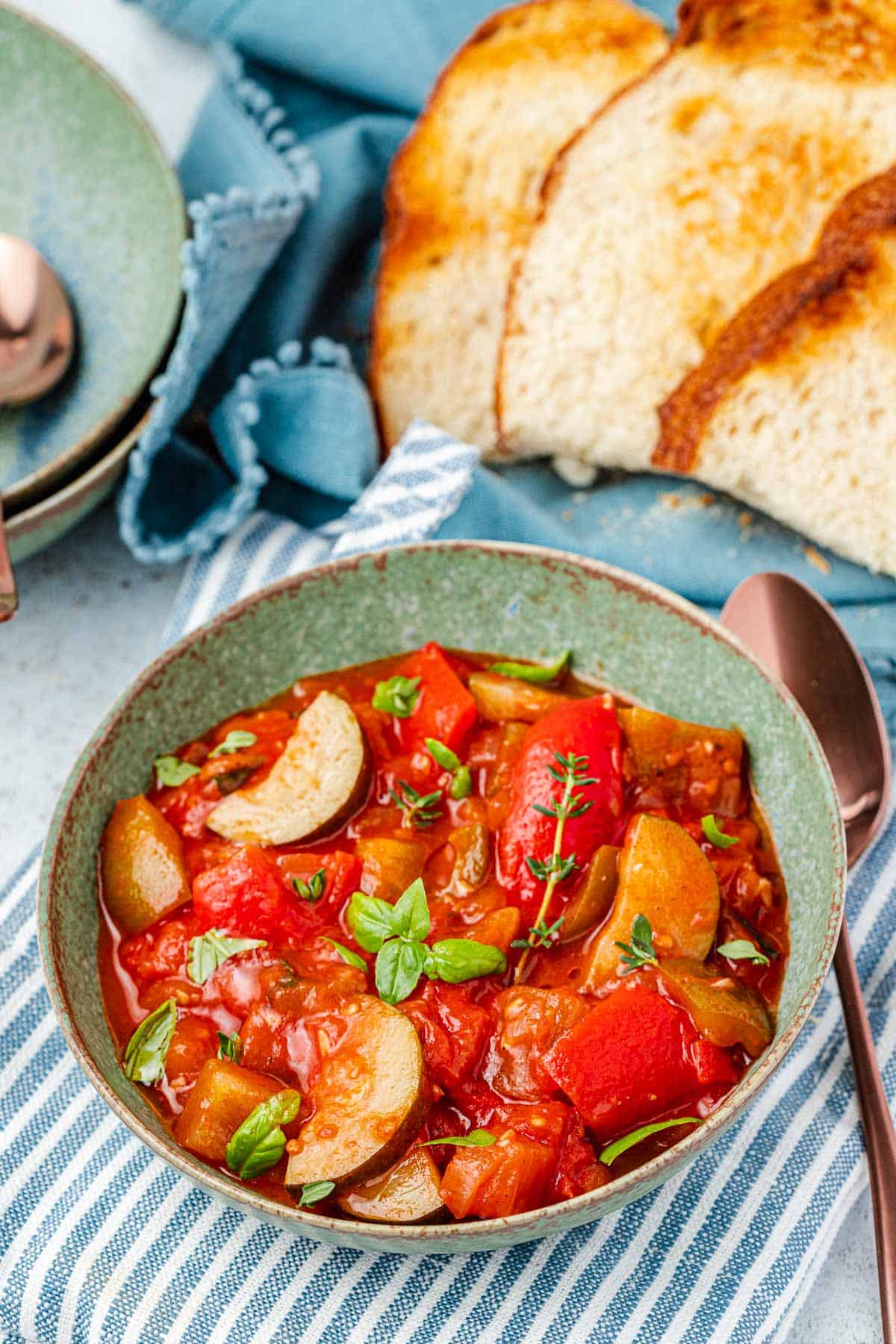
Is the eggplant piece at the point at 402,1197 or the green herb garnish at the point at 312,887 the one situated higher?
the green herb garnish at the point at 312,887

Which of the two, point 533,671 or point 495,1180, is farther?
point 533,671

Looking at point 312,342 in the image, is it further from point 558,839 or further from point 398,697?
point 558,839

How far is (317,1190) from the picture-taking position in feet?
6.50

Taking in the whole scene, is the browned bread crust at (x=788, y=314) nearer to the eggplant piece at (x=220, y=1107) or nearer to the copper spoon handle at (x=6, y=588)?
the copper spoon handle at (x=6, y=588)

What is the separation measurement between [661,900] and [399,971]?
48cm

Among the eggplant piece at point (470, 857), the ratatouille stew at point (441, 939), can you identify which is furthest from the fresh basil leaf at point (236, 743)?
the eggplant piece at point (470, 857)

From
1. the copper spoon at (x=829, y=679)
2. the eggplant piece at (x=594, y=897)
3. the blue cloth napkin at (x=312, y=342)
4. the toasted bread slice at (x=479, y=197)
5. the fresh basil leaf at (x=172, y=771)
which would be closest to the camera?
the eggplant piece at (x=594, y=897)

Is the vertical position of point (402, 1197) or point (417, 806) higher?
point (417, 806)

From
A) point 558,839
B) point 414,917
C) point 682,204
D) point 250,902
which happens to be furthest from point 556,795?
point 682,204

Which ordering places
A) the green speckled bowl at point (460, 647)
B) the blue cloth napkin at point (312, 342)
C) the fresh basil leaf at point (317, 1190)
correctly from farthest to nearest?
1. the blue cloth napkin at point (312, 342)
2. the green speckled bowl at point (460, 647)
3. the fresh basil leaf at point (317, 1190)

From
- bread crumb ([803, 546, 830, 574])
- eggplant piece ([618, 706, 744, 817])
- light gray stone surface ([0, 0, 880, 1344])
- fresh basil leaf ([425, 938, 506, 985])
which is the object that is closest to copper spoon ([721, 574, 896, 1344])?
bread crumb ([803, 546, 830, 574])

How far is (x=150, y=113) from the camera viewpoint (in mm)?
4156

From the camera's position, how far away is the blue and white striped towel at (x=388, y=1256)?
229 cm

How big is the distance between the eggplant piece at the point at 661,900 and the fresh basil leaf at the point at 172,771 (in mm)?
921
